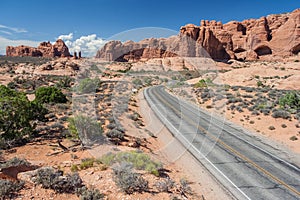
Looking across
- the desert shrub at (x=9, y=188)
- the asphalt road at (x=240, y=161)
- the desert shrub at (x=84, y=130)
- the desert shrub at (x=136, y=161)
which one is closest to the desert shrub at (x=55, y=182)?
the desert shrub at (x=9, y=188)

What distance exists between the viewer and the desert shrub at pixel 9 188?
5742 millimetres

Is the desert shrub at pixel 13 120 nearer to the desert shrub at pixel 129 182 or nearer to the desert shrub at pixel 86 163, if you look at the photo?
the desert shrub at pixel 86 163

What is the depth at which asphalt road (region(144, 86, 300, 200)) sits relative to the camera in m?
8.55

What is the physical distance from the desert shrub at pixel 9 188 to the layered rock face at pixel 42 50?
549 feet

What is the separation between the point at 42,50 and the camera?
156 metres

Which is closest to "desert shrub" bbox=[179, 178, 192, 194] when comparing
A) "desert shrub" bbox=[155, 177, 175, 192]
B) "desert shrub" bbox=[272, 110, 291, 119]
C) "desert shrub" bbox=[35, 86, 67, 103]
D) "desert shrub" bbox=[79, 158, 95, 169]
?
"desert shrub" bbox=[155, 177, 175, 192]

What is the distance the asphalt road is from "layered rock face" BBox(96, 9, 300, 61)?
72151 mm

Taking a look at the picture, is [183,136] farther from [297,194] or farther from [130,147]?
[297,194]

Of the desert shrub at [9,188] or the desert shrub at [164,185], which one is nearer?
the desert shrub at [9,188]

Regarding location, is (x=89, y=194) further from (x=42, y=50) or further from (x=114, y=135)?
(x=42, y=50)

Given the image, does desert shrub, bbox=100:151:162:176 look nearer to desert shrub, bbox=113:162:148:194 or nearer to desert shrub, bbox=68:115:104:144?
desert shrub, bbox=113:162:148:194

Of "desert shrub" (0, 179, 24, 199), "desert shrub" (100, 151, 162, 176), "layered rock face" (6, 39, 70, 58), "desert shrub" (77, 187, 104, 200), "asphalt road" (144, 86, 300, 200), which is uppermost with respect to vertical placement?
"layered rock face" (6, 39, 70, 58)

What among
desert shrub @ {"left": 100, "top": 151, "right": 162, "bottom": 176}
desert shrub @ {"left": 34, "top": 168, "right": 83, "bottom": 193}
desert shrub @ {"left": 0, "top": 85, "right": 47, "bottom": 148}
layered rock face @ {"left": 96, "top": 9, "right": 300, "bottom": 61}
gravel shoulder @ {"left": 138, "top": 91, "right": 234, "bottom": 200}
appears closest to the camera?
desert shrub @ {"left": 34, "top": 168, "right": 83, "bottom": 193}

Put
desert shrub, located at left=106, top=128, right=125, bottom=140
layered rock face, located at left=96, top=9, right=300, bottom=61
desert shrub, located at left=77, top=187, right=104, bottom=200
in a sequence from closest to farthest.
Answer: desert shrub, located at left=77, top=187, right=104, bottom=200
desert shrub, located at left=106, top=128, right=125, bottom=140
layered rock face, located at left=96, top=9, right=300, bottom=61
